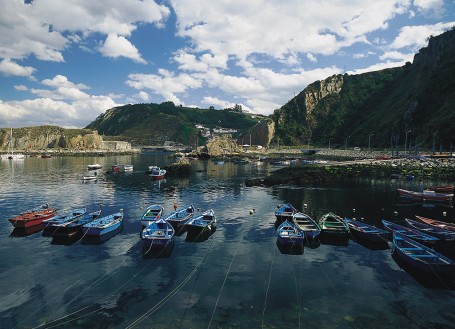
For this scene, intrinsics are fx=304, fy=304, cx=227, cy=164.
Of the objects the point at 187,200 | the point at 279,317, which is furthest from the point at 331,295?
the point at 187,200

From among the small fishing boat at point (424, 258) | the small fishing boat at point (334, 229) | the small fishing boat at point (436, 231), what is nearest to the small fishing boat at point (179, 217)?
the small fishing boat at point (334, 229)

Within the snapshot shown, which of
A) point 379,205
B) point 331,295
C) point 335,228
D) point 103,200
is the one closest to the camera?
point 331,295

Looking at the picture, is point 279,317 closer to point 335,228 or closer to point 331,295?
point 331,295

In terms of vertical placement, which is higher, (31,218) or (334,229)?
(31,218)

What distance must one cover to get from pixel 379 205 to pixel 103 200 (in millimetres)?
50825

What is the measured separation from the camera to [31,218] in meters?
39.2

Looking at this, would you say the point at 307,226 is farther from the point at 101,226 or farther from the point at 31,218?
the point at 31,218

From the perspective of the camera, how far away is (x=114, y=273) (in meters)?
26.2

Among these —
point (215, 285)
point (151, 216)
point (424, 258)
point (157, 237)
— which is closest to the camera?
point (215, 285)

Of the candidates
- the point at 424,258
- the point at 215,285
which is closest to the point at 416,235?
the point at 424,258

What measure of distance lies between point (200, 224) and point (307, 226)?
506 inches

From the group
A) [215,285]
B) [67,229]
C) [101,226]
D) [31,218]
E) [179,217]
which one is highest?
[101,226]

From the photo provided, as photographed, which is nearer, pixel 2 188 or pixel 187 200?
pixel 187 200

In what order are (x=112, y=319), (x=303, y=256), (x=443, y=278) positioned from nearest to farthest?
(x=112, y=319) < (x=443, y=278) < (x=303, y=256)
